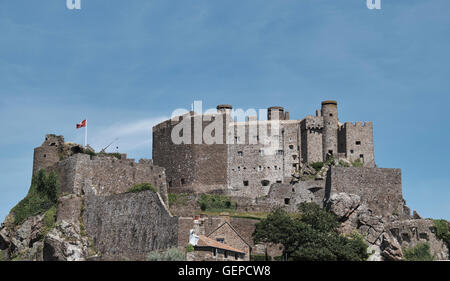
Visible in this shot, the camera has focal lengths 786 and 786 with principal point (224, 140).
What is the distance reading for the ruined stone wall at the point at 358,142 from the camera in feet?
274

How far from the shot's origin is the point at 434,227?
71125 millimetres

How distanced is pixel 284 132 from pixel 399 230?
21.7 m

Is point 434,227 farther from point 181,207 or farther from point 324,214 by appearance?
point 181,207

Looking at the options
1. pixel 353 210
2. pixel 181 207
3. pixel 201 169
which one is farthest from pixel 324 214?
pixel 201 169

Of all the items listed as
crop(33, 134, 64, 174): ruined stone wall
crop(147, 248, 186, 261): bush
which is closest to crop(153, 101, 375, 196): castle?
crop(33, 134, 64, 174): ruined stone wall

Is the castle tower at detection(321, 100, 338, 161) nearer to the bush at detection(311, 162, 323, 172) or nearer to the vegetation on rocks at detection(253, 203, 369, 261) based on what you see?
the bush at detection(311, 162, 323, 172)

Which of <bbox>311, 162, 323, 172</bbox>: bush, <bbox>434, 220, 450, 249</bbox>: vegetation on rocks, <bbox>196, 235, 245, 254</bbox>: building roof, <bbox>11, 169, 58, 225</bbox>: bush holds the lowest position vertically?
<bbox>196, 235, 245, 254</bbox>: building roof

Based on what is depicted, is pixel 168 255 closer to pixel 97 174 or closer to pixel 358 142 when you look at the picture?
pixel 97 174

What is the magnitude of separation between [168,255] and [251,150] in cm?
3529

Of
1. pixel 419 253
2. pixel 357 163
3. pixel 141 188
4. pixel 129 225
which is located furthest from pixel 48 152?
pixel 419 253

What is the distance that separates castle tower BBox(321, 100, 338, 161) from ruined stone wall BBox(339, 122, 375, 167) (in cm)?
108

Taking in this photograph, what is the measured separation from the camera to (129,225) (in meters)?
64.1

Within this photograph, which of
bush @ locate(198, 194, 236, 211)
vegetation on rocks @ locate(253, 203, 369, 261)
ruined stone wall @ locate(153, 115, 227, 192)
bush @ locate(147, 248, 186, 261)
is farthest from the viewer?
ruined stone wall @ locate(153, 115, 227, 192)

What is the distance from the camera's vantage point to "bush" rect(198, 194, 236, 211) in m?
78.2
